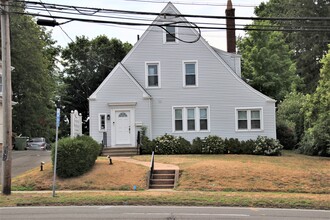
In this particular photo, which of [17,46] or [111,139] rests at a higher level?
[17,46]

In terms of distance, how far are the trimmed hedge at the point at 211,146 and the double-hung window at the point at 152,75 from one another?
154 inches

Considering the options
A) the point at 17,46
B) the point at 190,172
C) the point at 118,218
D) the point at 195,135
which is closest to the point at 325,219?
the point at 118,218

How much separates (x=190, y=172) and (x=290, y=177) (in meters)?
4.37

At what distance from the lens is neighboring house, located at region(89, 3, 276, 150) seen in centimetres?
2830

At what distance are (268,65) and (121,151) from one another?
21.8 meters

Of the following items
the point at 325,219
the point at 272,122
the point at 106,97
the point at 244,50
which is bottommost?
the point at 325,219

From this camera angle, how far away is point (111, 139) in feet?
92.5

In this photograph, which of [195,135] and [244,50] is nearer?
[195,135]

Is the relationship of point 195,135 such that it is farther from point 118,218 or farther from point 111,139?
point 118,218

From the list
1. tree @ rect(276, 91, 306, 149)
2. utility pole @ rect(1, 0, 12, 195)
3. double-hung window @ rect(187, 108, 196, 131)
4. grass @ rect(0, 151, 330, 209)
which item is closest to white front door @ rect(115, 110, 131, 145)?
double-hung window @ rect(187, 108, 196, 131)

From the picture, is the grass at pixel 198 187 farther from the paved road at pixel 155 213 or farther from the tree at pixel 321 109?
the tree at pixel 321 109

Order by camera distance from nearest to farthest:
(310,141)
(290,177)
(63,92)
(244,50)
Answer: (290,177) → (310,141) → (244,50) → (63,92)

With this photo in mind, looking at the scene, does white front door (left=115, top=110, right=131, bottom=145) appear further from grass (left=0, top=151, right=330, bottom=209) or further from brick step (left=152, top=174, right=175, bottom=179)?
brick step (left=152, top=174, right=175, bottom=179)

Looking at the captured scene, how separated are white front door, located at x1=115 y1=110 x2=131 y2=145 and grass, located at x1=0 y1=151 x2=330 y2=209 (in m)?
7.37
